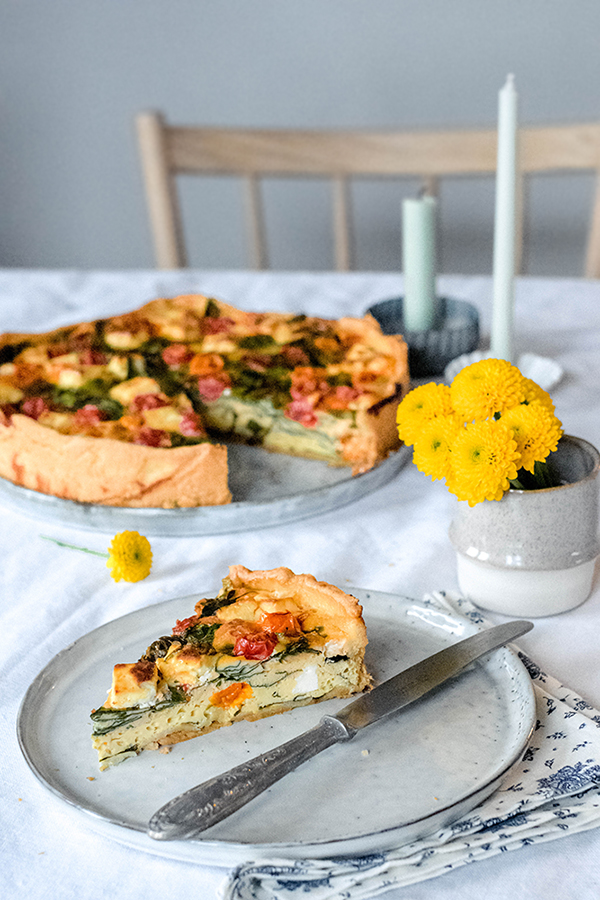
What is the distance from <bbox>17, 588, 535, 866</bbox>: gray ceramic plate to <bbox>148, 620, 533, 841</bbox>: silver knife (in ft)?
0.06

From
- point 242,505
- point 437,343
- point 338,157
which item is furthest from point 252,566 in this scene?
point 338,157

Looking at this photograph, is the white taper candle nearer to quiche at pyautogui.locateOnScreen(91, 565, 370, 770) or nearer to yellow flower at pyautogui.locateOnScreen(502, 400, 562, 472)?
yellow flower at pyautogui.locateOnScreen(502, 400, 562, 472)

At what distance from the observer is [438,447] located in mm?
1010

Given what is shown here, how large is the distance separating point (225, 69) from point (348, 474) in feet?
9.42

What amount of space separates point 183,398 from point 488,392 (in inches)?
31.7

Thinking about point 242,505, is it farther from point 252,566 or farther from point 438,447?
point 438,447

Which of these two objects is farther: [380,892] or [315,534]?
[315,534]

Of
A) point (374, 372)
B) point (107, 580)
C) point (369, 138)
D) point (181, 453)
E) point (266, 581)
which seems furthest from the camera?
point (369, 138)

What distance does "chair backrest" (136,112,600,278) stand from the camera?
2.40m

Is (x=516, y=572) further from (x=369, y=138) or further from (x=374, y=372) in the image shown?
(x=369, y=138)

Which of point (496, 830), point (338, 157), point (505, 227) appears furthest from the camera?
point (338, 157)

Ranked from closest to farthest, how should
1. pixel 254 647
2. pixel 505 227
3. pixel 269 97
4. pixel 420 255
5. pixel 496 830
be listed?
pixel 496 830
pixel 254 647
pixel 505 227
pixel 420 255
pixel 269 97

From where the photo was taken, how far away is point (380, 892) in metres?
0.77

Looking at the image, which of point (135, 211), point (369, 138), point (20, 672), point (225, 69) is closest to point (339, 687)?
point (20, 672)
